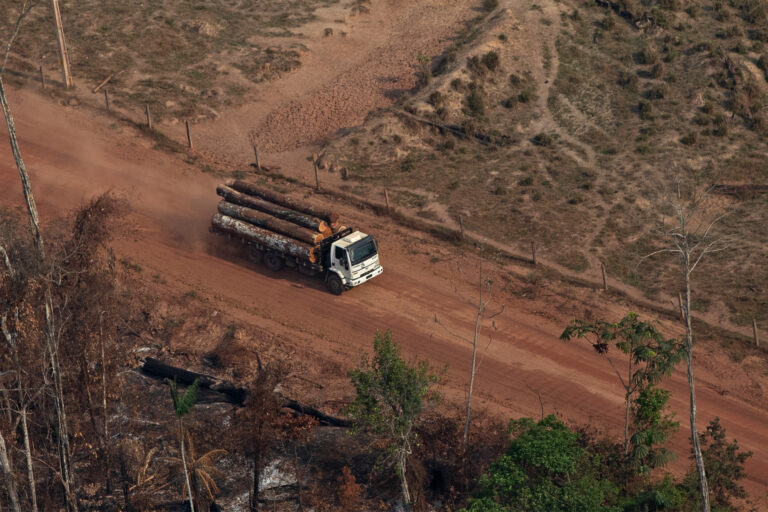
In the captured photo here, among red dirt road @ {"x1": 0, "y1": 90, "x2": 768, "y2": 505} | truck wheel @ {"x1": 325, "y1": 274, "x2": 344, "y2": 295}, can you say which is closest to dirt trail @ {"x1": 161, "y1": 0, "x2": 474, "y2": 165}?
red dirt road @ {"x1": 0, "y1": 90, "x2": 768, "y2": 505}

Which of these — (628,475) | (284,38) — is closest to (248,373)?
(628,475)

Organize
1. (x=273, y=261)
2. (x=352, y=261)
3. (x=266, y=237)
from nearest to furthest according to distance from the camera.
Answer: (x=352, y=261) < (x=266, y=237) < (x=273, y=261)

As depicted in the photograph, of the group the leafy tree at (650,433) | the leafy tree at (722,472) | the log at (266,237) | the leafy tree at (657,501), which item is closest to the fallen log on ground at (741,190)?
the leafy tree at (722,472)

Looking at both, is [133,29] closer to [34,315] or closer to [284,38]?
[284,38]

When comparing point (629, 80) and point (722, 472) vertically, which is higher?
point (629, 80)

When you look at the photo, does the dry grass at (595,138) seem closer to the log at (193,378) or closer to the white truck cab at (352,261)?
the white truck cab at (352,261)

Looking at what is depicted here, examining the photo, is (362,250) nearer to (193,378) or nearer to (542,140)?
(193,378)

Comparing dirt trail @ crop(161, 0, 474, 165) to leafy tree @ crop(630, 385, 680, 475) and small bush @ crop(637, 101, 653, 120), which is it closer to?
small bush @ crop(637, 101, 653, 120)

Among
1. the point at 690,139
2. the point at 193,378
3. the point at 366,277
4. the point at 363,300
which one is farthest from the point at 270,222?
the point at 690,139
